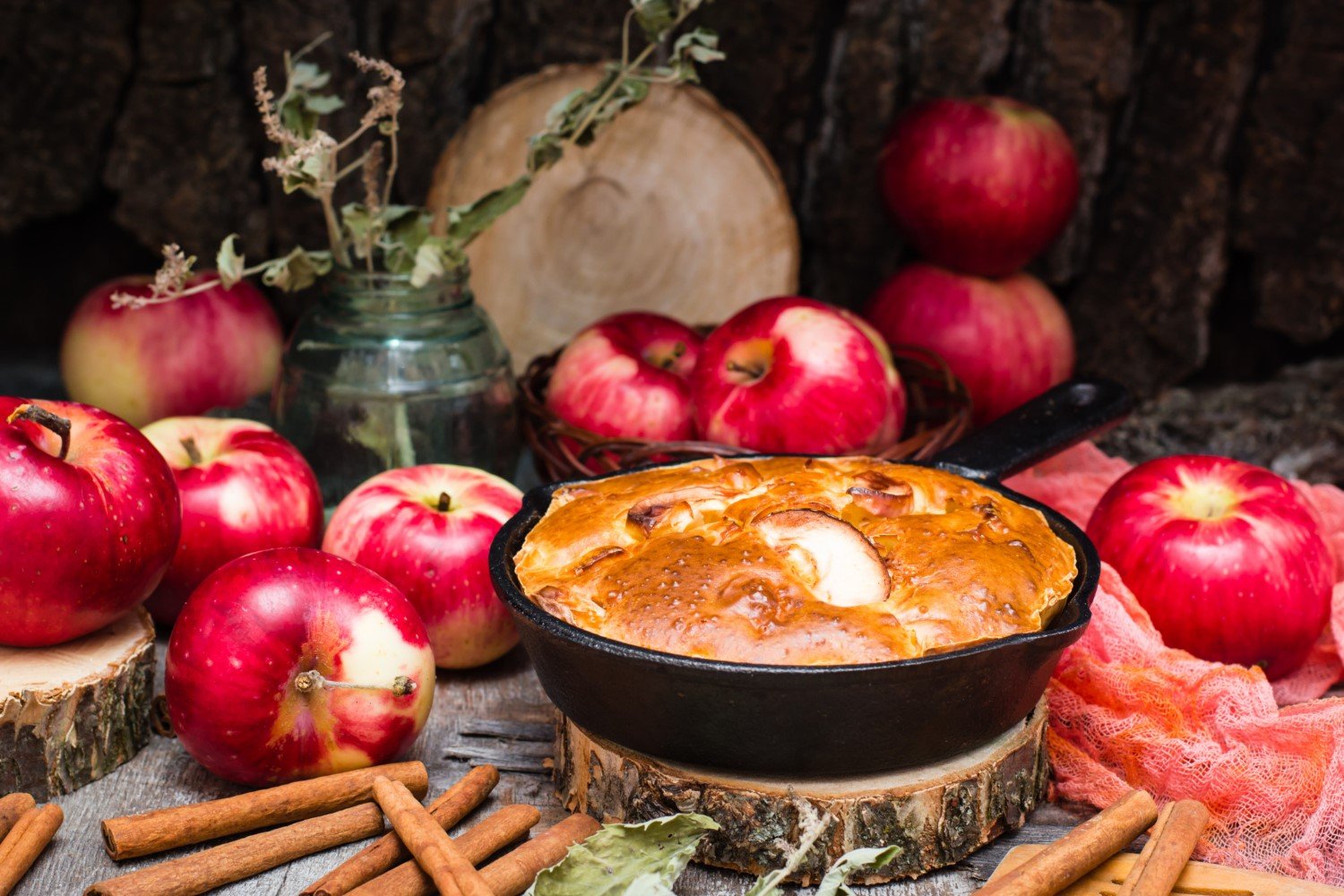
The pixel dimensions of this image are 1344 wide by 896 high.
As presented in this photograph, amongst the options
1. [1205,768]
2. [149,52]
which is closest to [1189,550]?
[1205,768]

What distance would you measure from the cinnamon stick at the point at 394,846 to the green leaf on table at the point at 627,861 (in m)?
0.18

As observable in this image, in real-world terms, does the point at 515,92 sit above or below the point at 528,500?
above

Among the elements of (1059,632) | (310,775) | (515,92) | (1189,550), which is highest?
(515,92)

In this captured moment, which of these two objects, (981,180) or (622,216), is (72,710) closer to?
(622,216)

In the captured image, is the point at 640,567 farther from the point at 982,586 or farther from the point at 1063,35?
the point at 1063,35

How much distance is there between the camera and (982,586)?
4.63 ft

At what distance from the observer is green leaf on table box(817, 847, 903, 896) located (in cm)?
124

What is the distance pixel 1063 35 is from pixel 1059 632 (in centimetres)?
162

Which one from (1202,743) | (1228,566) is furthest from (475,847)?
(1228,566)

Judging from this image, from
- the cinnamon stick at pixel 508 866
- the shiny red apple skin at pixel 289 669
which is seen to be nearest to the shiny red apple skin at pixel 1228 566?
the cinnamon stick at pixel 508 866

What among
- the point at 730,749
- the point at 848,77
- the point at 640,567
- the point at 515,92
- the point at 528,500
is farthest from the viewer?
the point at 848,77

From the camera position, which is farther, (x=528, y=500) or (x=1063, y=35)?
(x=1063, y=35)

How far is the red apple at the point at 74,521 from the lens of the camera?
148cm

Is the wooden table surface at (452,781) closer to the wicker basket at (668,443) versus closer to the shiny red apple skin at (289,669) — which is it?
the shiny red apple skin at (289,669)
